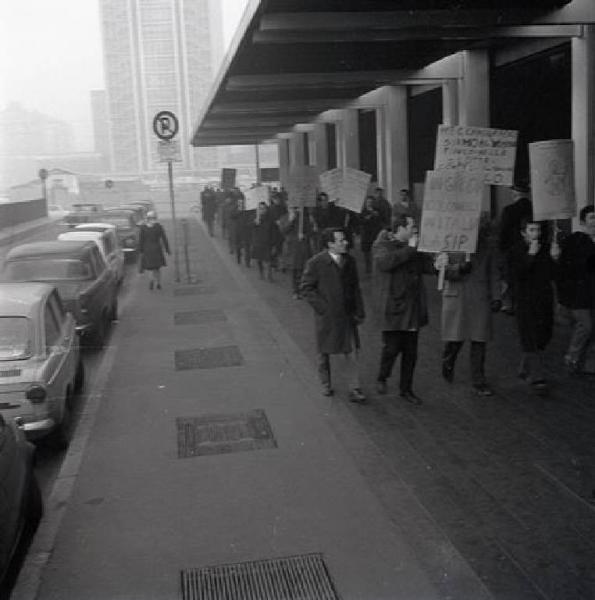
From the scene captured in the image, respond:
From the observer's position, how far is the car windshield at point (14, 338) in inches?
303

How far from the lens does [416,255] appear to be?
8.40 metres

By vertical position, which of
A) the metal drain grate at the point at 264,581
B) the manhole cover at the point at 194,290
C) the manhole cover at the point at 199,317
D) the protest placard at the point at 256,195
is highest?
the protest placard at the point at 256,195

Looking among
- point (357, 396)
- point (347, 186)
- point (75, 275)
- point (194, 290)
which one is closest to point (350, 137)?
point (194, 290)

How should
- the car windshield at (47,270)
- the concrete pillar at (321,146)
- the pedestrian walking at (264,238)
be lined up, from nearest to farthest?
the car windshield at (47,270) < the pedestrian walking at (264,238) < the concrete pillar at (321,146)

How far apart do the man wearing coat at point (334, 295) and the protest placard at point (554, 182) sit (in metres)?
2.00

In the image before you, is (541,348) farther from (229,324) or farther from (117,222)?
(117,222)

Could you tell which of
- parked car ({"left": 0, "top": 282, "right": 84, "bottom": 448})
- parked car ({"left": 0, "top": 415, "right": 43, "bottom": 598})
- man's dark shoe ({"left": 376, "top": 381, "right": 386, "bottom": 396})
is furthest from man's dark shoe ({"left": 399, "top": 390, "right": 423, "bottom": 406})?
parked car ({"left": 0, "top": 415, "right": 43, "bottom": 598})

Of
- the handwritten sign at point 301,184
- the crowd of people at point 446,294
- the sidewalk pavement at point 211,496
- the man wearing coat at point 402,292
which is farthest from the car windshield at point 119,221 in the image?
the man wearing coat at point 402,292

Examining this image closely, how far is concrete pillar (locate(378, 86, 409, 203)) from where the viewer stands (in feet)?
71.8

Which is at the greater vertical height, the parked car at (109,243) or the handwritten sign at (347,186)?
the handwritten sign at (347,186)

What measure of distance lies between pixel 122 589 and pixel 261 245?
563 inches

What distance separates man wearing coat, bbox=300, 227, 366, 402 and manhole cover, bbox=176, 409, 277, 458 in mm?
950

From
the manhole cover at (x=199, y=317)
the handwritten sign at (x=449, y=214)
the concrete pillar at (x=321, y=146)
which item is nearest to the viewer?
the handwritten sign at (x=449, y=214)

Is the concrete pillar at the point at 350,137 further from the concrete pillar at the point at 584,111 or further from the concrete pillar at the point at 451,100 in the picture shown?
the concrete pillar at the point at 584,111
